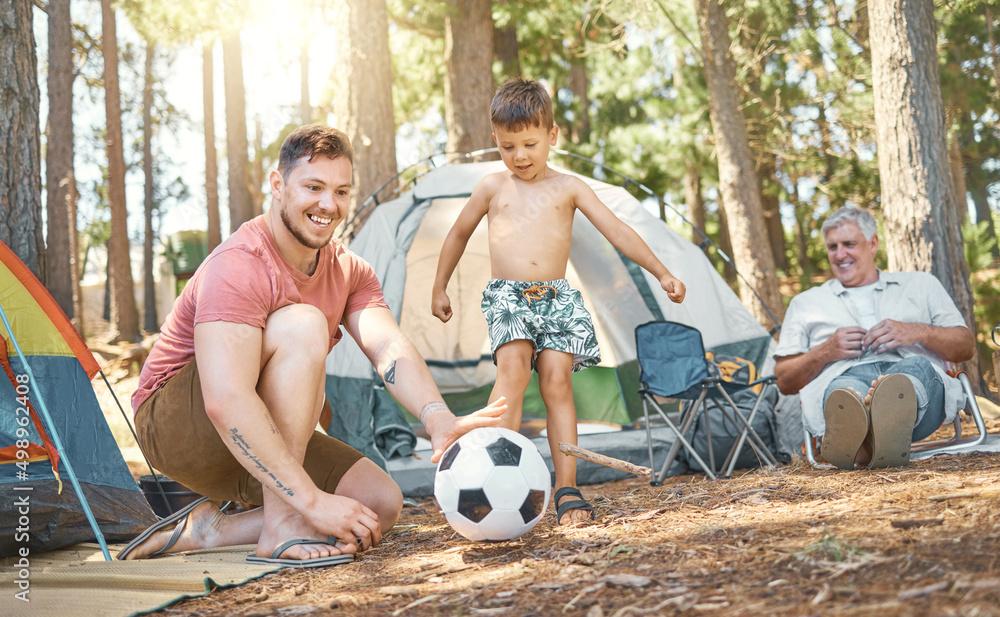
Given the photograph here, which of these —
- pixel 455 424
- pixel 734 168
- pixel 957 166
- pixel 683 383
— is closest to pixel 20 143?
pixel 455 424

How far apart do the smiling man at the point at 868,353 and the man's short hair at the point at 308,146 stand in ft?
6.41

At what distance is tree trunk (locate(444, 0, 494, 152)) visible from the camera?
7082 mm

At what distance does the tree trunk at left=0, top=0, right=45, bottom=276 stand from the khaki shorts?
173 cm

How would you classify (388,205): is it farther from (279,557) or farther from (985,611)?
(985,611)

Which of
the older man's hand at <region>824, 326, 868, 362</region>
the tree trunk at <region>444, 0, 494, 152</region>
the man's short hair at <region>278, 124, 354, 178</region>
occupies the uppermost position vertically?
the tree trunk at <region>444, 0, 494, 152</region>

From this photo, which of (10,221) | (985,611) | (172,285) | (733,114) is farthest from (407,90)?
(172,285)

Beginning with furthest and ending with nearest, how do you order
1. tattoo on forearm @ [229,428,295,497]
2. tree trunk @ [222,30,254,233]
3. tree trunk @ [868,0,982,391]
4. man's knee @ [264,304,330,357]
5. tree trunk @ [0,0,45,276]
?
tree trunk @ [222,30,254,233], tree trunk @ [868,0,982,391], tree trunk @ [0,0,45,276], man's knee @ [264,304,330,357], tattoo on forearm @ [229,428,295,497]

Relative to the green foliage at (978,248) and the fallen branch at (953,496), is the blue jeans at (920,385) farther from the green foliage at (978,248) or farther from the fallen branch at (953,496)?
the green foliage at (978,248)

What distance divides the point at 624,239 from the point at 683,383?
30.4 inches

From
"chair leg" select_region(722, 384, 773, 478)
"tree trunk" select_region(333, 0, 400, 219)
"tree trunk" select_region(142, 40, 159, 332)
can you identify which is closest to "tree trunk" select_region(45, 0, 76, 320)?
"tree trunk" select_region(142, 40, 159, 332)

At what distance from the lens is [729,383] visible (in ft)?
10.8

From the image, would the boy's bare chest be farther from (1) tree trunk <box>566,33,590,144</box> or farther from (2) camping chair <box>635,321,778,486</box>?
(1) tree trunk <box>566,33,590,144</box>

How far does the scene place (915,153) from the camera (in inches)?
166

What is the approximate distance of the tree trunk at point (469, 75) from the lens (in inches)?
279
